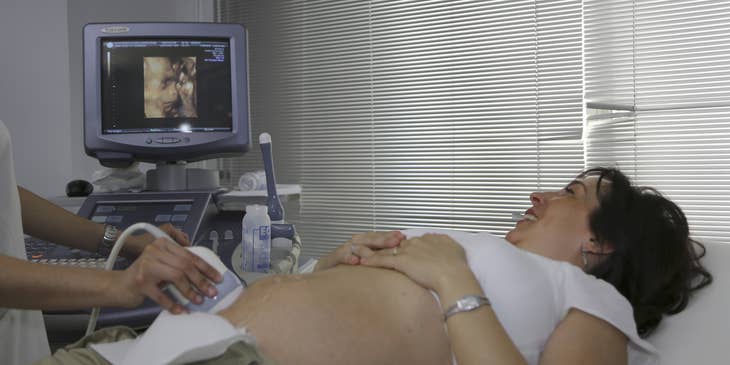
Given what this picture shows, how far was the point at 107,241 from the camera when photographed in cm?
165

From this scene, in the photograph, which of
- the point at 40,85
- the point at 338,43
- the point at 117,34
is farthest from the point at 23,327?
the point at 338,43

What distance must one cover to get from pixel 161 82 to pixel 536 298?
1305 millimetres

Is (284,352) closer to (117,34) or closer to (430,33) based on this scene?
(117,34)

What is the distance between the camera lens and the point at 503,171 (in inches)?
129

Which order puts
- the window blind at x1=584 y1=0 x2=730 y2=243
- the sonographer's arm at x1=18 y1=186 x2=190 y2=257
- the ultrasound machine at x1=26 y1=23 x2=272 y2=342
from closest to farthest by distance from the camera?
the sonographer's arm at x1=18 y1=186 x2=190 y2=257
the ultrasound machine at x1=26 y1=23 x2=272 y2=342
the window blind at x1=584 y1=0 x2=730 y2=243

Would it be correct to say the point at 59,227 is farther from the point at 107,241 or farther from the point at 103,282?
the point at 103,282

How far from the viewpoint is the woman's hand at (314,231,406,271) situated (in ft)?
4.53

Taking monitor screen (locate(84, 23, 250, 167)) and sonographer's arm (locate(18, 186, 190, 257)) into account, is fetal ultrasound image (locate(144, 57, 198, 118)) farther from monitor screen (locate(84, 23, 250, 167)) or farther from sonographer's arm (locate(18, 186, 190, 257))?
sonographer's arm (locate(18, 186, 190, 257))

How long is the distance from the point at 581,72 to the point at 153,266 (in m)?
2.45

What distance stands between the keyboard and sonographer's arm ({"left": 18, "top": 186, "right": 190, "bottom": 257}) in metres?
0.05

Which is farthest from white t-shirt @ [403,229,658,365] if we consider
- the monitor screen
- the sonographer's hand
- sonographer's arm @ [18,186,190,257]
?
the monitor screen

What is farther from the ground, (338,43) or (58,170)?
(338,43)

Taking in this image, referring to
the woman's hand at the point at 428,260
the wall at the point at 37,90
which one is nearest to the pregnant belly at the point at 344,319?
the woman's hand at the point at 428,260

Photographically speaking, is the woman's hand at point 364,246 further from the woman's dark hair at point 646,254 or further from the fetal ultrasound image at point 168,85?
the fetal ultrasound image at point 168,85
